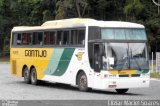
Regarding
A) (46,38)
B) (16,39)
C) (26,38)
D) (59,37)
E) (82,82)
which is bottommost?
(82,82)

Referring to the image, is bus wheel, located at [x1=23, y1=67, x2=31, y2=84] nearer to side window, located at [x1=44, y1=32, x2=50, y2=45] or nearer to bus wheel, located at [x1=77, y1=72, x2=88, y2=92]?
side window, located at [x1=44, y1=32, x2=50, y2=45]

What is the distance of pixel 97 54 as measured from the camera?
23234 millimetres

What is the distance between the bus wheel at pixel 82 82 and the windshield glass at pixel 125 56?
63.8 inches

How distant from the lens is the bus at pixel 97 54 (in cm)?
2270

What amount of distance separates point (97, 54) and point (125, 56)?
1.23 metres

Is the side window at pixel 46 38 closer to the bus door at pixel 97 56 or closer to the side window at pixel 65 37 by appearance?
→ the side window at pixel 65 37

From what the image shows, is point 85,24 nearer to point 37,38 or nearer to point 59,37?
point 59,37

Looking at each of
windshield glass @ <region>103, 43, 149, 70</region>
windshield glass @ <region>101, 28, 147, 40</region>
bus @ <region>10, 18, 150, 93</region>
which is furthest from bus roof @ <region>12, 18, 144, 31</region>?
windshield glass @ <region>103, 43, 149, 70</region>

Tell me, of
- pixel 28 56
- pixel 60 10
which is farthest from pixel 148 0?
pixel 28 56

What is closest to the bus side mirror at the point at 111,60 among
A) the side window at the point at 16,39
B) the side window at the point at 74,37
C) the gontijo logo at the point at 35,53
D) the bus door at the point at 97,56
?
the bus door at the point at 97,56

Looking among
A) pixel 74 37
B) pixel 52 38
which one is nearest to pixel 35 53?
pixel 52 38

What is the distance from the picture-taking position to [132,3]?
77.4m

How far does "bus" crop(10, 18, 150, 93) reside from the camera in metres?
22.7

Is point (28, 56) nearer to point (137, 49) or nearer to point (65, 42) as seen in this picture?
point (65, 42)
